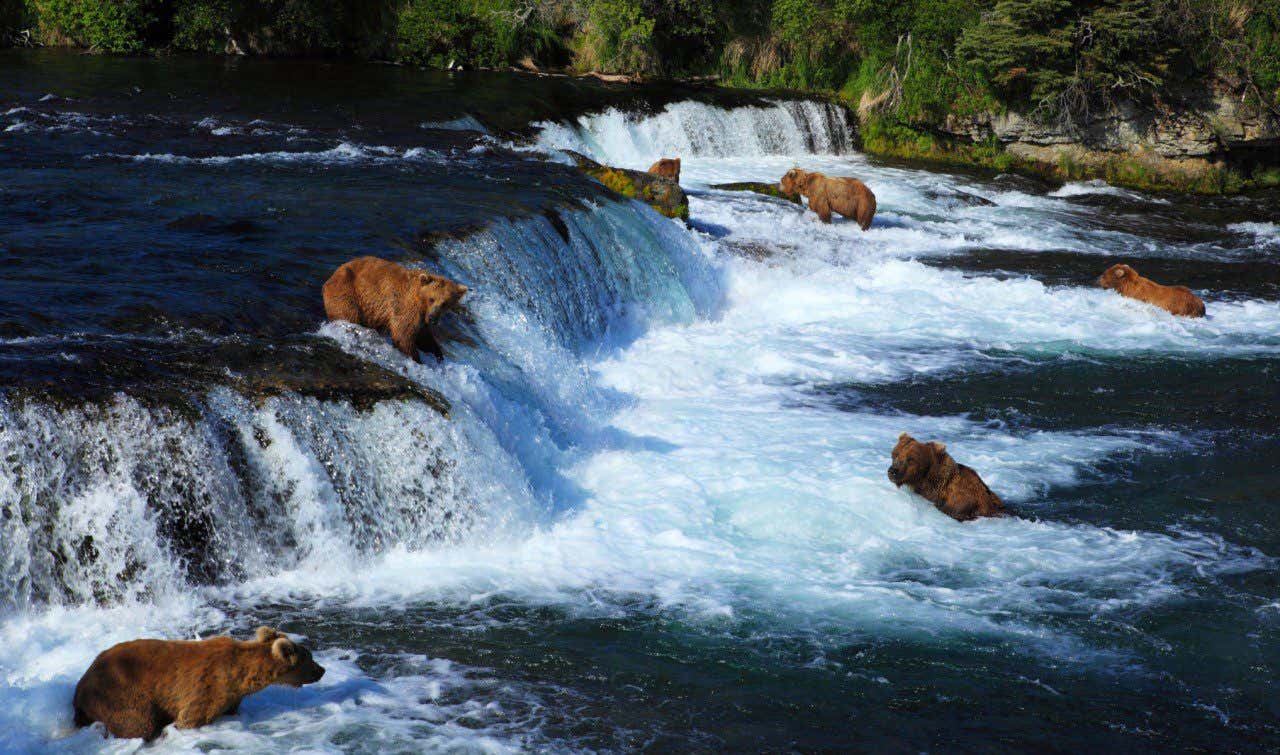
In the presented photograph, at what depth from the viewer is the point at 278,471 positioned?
7.27 meters

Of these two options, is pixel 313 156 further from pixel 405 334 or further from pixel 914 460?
pixel 914 460

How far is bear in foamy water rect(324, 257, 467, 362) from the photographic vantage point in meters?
8.41

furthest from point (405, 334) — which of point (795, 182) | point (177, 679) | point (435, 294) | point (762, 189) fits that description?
point (762, 189)

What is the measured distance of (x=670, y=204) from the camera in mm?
16219

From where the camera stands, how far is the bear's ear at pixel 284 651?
202 inches

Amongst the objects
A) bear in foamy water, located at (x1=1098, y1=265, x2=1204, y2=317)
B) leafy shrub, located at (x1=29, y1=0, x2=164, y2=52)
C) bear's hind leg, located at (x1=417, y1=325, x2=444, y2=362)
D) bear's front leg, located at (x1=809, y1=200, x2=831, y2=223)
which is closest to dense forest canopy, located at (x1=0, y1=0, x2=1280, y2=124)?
leafy shrub, located at (x1=29, y1=0, x2=164, y2=52)

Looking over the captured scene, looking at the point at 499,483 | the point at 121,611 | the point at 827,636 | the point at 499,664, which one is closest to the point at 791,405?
the point at 499,483

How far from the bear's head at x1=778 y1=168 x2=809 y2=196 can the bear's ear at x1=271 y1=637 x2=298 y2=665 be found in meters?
14.9

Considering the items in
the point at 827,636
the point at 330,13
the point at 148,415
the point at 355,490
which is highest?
the point at 330,13


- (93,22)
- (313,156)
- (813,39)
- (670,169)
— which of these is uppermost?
(813,39)

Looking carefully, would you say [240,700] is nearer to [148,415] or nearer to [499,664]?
[499,664]

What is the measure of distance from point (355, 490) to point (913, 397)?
19.7 feet

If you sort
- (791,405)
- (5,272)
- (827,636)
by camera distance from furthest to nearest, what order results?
(791,405) → (5,272) → (827,636)

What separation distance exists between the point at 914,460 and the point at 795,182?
1134 cm
